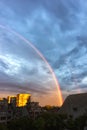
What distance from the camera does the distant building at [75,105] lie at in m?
67.9

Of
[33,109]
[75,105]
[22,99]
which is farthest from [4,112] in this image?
[75,105]

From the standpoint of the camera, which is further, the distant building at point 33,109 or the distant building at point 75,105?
the distant building at point 33,109

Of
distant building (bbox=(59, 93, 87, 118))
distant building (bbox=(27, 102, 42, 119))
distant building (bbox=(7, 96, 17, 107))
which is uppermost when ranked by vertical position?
distant building (bbox=(7, 96, 17, 107))

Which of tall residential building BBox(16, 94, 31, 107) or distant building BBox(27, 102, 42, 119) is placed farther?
tall residential building BBox(16, 94, 31, 107)

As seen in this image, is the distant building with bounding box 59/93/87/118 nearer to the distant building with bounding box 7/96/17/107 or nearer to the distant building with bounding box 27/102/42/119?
the distant building with bounding box 27/102/42/119

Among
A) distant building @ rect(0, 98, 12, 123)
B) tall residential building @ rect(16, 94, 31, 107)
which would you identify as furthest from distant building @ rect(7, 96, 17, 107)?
distant building @ rect(0, 98, 12, 123)

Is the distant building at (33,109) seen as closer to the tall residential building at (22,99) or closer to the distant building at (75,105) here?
the tall residential building at (22,99)

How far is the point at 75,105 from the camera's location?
71312 mm

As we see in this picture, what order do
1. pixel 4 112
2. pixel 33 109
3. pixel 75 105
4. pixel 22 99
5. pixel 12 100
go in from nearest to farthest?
1. pixel 75 105
2. pixel 4 112
3. pixel 33 109
4. pixel 12 100
5. pixel 22 99

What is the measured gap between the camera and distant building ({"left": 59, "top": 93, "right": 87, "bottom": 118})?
67.9 m

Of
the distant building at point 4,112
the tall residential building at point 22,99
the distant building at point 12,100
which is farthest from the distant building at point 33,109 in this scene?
the distant building at point 4,112

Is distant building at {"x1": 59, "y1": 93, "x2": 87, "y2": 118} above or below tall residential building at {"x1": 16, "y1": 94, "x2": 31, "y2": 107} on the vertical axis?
below

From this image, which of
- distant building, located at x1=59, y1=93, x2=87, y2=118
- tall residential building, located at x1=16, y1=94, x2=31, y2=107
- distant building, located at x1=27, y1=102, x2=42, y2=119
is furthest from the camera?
tall residential building, located at x1=16, y1=94, x2=31, y2=107

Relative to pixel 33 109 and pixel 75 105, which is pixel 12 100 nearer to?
pixel 33 109
